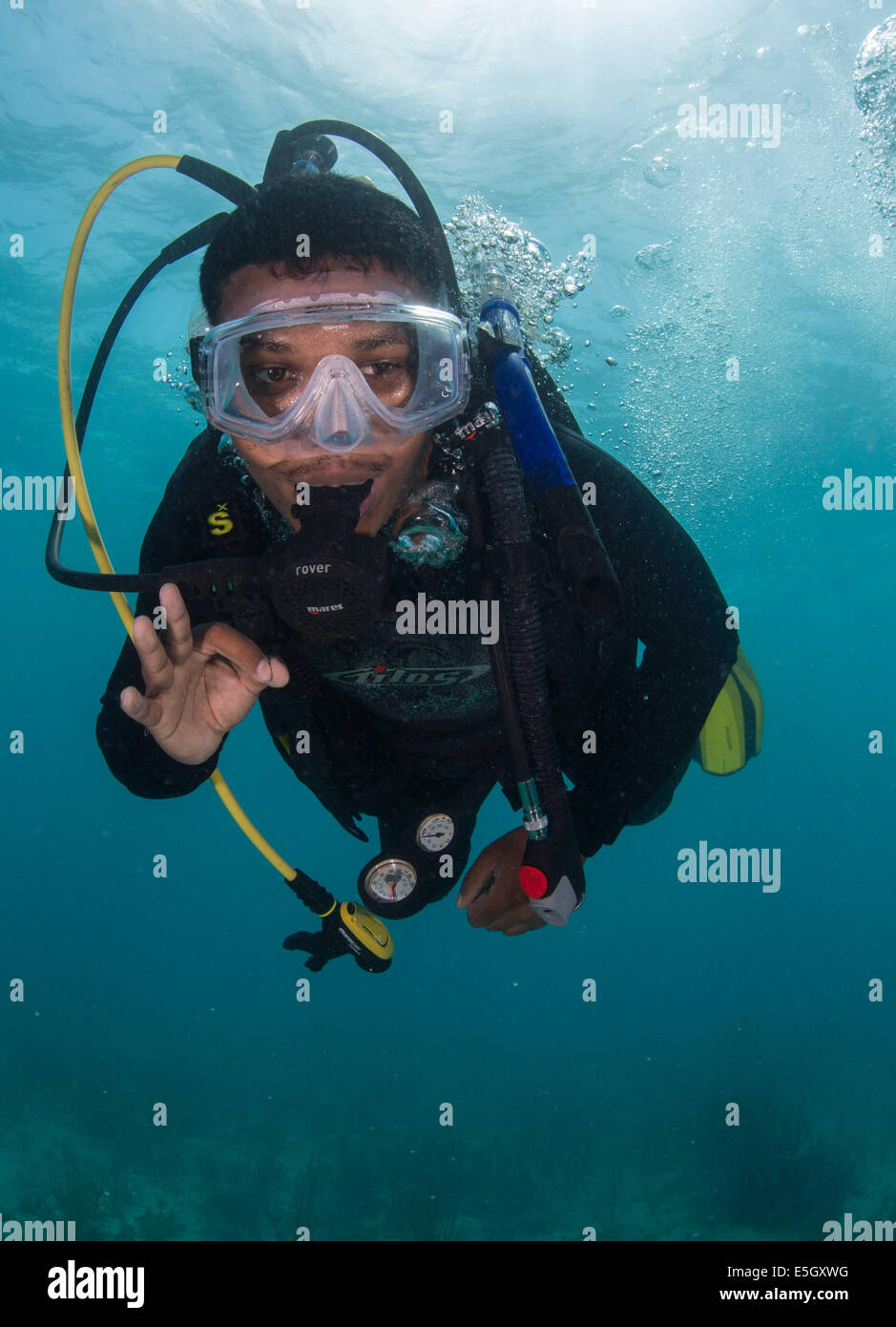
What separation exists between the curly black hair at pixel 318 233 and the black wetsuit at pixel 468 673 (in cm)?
95

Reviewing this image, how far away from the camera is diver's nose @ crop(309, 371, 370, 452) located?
2.51 meters

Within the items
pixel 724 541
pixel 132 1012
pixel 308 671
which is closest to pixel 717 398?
pixel 724 541

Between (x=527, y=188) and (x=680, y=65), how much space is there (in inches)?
97.1

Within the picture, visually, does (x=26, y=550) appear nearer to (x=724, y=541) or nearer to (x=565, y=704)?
(x=724, y=541)

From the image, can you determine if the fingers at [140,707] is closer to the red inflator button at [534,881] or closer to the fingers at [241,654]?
the fingers at [241,654]

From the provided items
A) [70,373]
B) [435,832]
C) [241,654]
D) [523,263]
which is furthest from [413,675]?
[523,263]

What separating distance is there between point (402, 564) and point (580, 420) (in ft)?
48.6

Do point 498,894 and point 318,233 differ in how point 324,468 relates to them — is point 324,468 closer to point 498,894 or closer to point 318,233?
point 318,233

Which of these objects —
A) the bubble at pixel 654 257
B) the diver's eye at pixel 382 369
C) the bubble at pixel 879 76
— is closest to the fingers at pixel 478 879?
the diver's eye at pixel 382 369

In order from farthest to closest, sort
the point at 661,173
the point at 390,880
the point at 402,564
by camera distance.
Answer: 1. the point at 661,173
2. the point at 390,880
3. the point at 402,564

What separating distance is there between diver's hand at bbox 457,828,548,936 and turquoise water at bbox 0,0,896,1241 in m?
10.4

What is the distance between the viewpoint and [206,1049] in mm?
26812

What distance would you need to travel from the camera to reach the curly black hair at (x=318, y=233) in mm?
2684

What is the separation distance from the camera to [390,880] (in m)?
3.87
